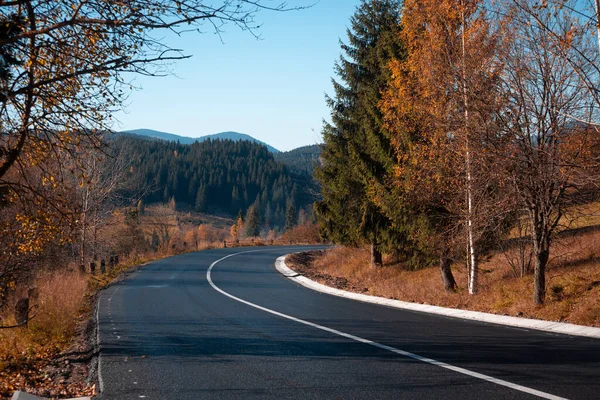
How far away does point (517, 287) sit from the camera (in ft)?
51.3

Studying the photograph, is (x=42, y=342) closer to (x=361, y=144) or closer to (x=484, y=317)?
(x=484, y=317)

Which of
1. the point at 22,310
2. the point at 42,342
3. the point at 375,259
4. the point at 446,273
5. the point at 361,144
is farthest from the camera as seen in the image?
the point at 375,259

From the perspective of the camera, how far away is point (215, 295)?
709 inches

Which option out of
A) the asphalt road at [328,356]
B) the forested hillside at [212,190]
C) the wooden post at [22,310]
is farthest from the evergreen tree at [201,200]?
the wooden post at [22,310]

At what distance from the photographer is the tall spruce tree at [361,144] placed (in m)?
22.6

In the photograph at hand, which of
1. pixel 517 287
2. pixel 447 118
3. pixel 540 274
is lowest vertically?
pixel 517 287

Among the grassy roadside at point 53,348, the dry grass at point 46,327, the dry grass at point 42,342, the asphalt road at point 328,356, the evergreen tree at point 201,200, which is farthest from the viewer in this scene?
the evergreen tree at point 201,200

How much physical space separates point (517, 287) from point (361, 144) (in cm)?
1145

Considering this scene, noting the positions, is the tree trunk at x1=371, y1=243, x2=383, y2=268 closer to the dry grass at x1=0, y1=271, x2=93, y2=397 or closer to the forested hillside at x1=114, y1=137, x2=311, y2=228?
the dry grass at x1=0, y1=271, x2=93, y2=397

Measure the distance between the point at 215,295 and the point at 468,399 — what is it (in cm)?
1346

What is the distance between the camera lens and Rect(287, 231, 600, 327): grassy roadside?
481 inches

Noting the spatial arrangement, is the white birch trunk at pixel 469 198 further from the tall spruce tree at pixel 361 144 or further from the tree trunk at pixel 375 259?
the tree trunk at pixel 375 259

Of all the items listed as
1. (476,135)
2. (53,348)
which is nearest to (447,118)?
(476,135)

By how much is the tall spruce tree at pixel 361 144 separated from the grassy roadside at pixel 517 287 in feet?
5.93
